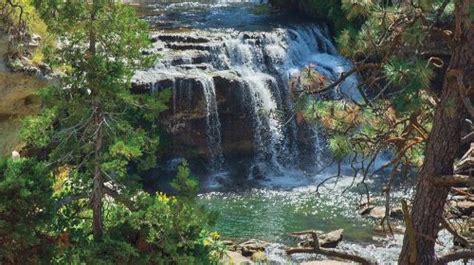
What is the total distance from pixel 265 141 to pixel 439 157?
42.9 ft

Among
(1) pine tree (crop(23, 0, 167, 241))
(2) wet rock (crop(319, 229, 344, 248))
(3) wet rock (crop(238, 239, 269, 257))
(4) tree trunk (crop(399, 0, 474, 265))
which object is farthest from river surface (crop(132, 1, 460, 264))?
(4) tree trunk (crop(399, 0, 474, 265))

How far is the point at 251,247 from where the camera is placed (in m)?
12.0

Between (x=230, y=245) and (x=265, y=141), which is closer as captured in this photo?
(x=230, y=245)

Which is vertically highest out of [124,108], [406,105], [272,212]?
[406,105]

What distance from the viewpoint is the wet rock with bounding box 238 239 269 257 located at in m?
11.8

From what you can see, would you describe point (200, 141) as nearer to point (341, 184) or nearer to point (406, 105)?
point (341, 184)

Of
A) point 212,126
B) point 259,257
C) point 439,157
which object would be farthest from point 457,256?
point 212,126

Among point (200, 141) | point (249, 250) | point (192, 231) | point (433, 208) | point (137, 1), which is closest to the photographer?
point (433, 208)

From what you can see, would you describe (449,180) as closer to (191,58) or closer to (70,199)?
(70,199)

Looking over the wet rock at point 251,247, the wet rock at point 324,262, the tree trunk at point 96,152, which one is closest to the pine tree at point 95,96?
the tree trunk at point 96,152

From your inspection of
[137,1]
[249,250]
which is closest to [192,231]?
[249,250]

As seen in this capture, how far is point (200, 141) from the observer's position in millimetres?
17516

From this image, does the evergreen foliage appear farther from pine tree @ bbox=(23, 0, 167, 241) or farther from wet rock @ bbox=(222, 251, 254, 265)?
wet rock @ bbox=(222, 251, 254, 265)

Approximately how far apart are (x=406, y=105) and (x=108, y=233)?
2.61 m
